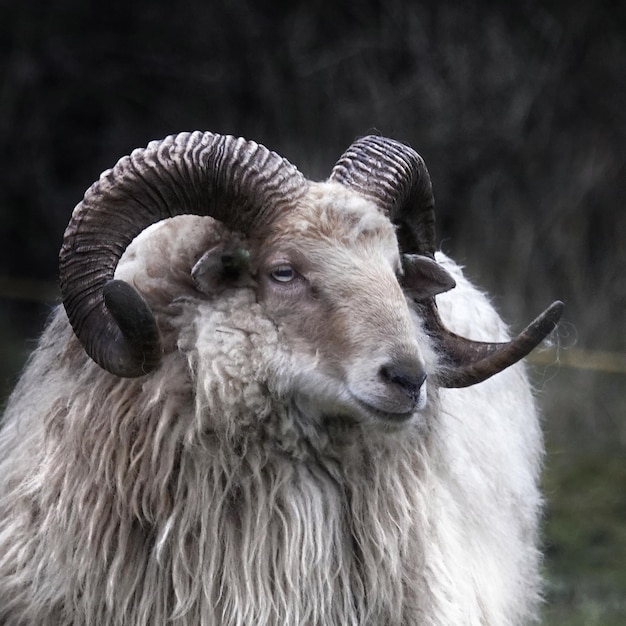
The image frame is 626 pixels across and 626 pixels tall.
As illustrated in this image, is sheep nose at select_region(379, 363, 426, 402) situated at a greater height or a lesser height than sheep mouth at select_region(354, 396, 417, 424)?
greater

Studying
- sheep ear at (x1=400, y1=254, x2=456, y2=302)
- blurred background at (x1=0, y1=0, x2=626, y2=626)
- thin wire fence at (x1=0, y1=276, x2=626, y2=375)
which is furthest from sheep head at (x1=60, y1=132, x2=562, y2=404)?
blurred background at (x1=0, y1=0, x2=626, y2=626)

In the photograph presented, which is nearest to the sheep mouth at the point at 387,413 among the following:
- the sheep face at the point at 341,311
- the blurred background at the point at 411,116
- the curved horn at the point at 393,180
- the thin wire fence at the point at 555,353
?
the sheep face at the point at 341,311

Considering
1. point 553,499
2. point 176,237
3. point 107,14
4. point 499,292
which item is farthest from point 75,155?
point 176,237

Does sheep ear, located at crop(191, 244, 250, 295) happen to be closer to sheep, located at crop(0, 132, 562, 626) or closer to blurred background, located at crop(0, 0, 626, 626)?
sheep, located at crop(0, 132, 562, 626)

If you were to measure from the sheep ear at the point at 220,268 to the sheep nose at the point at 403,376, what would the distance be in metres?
0.67

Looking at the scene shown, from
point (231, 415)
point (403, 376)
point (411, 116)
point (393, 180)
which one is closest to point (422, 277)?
point (393, 180)

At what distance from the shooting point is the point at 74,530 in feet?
14.5

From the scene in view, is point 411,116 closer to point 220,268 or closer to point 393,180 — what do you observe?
point 393,180

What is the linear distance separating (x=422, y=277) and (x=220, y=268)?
88 centimetres

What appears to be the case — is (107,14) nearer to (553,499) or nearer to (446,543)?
(553,499)

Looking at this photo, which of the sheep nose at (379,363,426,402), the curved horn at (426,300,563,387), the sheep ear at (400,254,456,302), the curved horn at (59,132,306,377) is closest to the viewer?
the sheep nose at (379,363,426,402)

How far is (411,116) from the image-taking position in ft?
42.8

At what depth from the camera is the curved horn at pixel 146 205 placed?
4.22 metres

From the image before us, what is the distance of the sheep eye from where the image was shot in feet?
14.2
